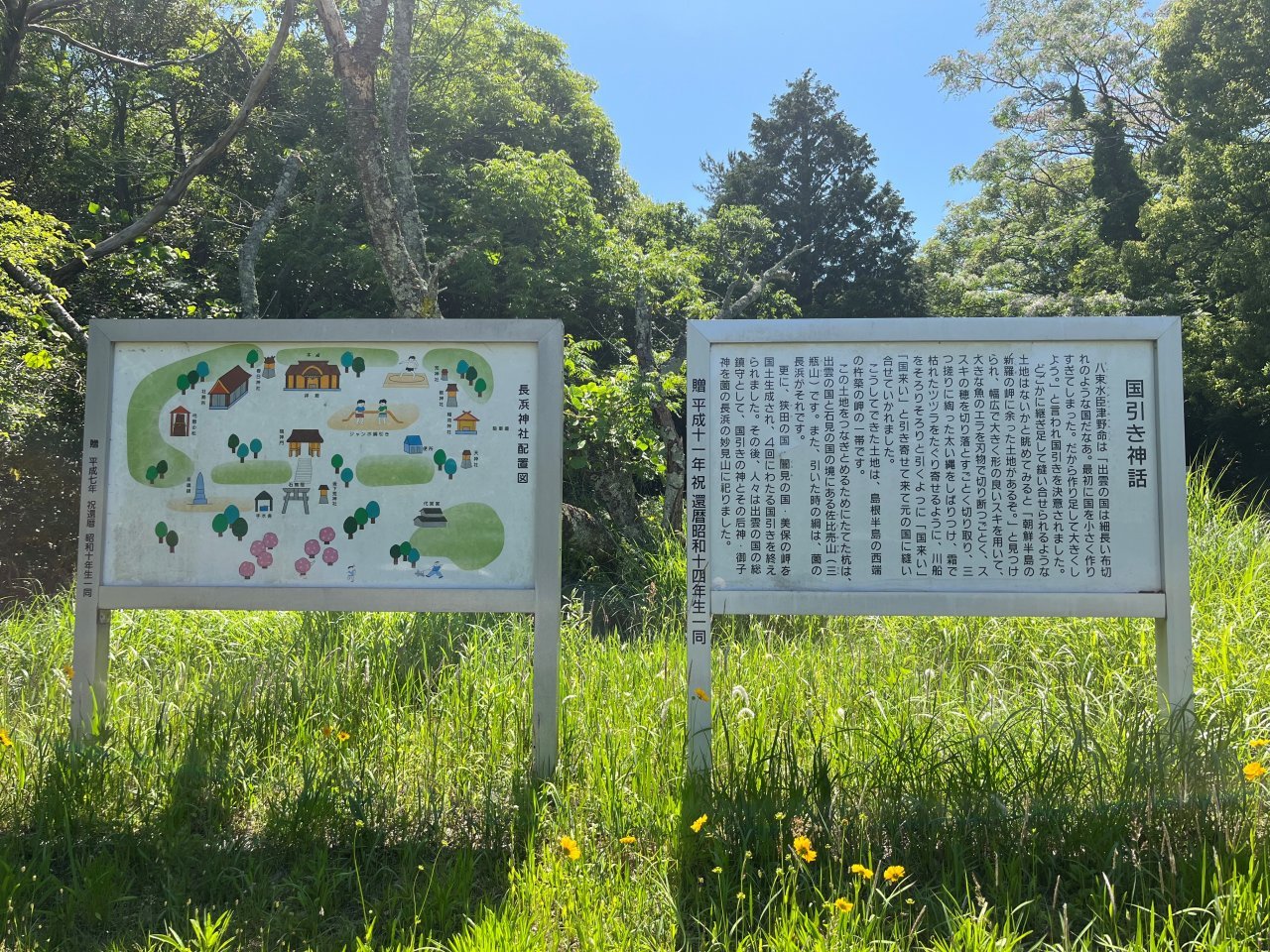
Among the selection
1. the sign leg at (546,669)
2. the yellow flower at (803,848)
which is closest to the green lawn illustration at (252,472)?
the sign leg at (546,669)

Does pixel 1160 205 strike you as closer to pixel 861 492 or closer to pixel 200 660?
pixel 861 492

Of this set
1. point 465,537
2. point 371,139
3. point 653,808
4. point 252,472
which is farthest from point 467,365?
point 371,139

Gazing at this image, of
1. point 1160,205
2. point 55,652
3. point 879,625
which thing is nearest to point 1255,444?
point 1160,205

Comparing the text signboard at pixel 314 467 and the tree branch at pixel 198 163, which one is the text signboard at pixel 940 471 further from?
the tree branch at pixel 198 163

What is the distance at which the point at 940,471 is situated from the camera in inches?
127

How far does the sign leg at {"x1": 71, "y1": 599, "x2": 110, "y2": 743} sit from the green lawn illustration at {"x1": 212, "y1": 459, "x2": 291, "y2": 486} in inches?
28.0

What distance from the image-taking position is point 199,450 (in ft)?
11.3

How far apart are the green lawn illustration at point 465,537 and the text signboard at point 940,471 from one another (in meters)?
0.80

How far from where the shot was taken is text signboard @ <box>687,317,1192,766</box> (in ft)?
10.3

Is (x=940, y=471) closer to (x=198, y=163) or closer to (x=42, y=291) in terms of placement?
(x=42, y=291)

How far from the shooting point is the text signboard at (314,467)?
3311 millimetres

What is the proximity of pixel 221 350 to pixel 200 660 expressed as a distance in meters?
2.02

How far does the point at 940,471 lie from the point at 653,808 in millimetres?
1659

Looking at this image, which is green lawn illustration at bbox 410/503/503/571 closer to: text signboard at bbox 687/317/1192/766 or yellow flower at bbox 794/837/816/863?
text signboard at bbox 687/317/1192/766
